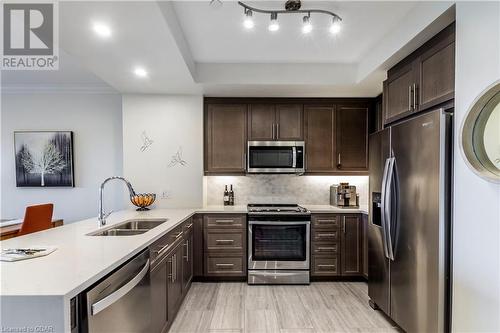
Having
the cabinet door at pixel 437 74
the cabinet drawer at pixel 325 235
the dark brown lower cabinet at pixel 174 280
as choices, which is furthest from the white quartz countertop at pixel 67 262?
the cabinet door at pixel 437 74

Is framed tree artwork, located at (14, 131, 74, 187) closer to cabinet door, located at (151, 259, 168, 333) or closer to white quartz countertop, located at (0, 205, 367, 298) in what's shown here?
white quartz countertop, located at (0, 205, 367, 298)

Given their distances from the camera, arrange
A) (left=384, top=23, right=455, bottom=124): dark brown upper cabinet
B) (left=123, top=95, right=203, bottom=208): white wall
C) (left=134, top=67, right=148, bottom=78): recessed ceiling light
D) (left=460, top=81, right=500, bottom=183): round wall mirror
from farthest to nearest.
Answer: (left=123, top=95, right=203, bottom=208): white wall → (left=134, top=67, right=148, bottom=78): recessed ceiling light → (left=384, top=23, right=455, bottom=124): dark brown upper cabinet → (left=460, top=81, right=500, bottom=183): round wall mirror

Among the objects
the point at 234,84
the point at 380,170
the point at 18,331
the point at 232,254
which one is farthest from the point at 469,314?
the point at 234,84

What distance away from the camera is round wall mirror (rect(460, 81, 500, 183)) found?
138cm

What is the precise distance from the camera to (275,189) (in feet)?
13.5

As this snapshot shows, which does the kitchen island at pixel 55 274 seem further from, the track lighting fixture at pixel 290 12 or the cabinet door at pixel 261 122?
the cabinet door at pixel 261 122

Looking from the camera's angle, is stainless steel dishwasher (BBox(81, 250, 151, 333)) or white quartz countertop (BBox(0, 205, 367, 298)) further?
stainless steel dishwasher (BBox(81, 250, 151, 333))

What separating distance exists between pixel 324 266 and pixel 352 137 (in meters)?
1.77

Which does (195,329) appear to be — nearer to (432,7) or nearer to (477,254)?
(477,254)

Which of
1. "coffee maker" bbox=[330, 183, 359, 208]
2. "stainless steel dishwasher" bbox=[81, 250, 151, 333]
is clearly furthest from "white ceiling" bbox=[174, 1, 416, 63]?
"stainless steel dishwasher" bbox=[81, 250, 151, 333]

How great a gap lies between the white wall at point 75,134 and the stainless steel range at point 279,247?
2.21 m

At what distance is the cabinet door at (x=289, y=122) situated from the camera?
379 centimetres

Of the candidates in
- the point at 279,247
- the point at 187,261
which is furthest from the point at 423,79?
the point at 187,261

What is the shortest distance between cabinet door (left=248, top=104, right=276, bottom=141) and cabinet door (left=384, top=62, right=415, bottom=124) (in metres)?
1.47
